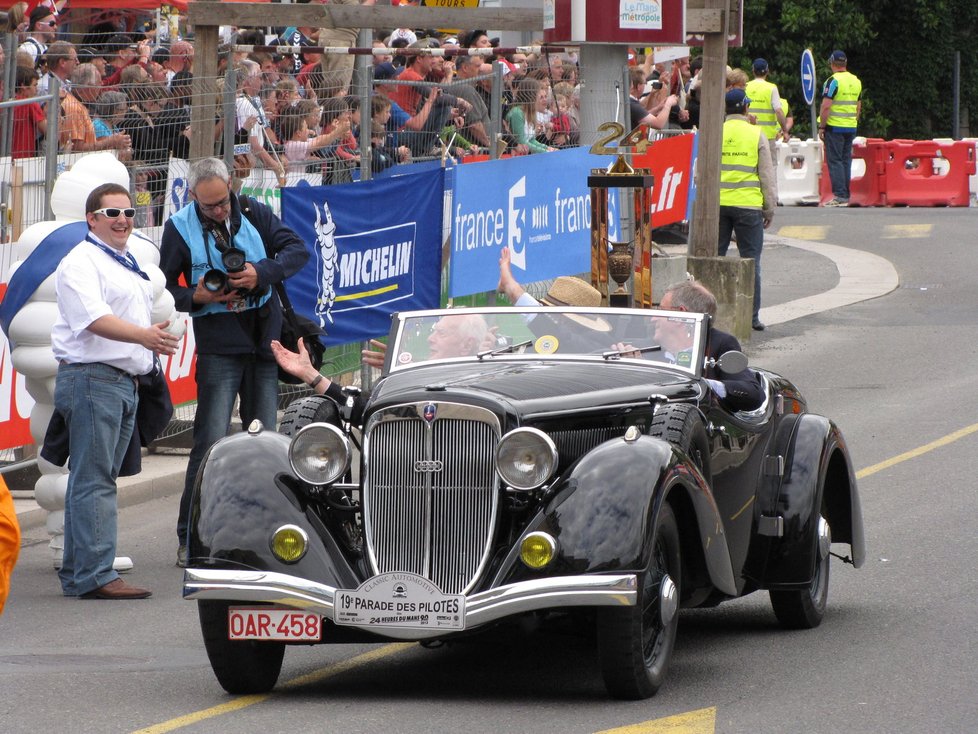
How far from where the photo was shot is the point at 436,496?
6301mm

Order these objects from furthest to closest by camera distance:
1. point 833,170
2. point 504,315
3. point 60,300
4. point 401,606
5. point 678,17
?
point 833,170
point 678,17
point 60,300
point 504,315
point 401,606

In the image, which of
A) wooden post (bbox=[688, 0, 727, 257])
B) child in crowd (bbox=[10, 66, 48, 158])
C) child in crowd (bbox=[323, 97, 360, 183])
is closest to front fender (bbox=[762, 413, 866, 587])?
child in crowd (bbox=[10, 66, 48, 158])

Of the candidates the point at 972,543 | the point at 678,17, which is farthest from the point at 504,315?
the point at 678,17

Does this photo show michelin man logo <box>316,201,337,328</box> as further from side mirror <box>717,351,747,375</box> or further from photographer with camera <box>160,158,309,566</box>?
side mirror <box>717,351,747,375</box>

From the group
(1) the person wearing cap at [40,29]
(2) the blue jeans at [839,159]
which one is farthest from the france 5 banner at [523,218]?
(2) the blue jeans at [839,159]

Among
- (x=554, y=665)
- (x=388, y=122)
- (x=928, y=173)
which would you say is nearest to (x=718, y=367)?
(x=554, y=665)

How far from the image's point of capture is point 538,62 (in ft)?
57.2

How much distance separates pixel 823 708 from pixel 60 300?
402 centimetres

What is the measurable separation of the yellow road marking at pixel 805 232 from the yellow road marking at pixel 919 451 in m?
12.0

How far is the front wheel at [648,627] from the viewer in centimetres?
609

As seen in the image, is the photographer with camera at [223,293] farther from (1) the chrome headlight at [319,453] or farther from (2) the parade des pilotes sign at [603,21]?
(2) the parade des pilotes sign at [603,21]

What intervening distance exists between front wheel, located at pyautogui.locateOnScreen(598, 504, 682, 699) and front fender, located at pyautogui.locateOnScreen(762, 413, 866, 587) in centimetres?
106

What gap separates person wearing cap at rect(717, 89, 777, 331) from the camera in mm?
17609

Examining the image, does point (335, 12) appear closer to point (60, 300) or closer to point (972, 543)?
point (60, 300)
